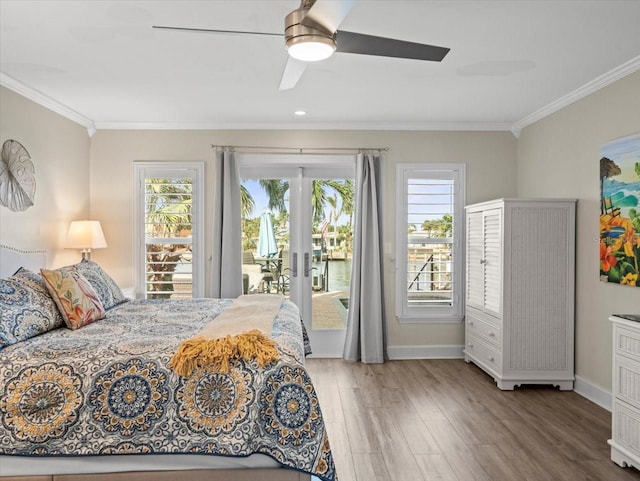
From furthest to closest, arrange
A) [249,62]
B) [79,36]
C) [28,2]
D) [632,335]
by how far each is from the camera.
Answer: [249,62] → [79,36] → [632,335] → [28,2]

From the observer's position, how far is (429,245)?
5.17m

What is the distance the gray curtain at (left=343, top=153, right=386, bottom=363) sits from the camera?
498 cm

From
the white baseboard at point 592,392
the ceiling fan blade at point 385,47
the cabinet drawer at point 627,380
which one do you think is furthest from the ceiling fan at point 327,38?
the white baseboard at point 592,392

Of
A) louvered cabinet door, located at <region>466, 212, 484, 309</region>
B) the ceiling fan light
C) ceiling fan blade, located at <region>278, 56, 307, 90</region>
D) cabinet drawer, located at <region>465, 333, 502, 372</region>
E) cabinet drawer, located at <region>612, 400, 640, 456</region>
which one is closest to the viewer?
the ceiling fan light

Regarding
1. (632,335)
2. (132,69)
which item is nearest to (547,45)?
(632,335)

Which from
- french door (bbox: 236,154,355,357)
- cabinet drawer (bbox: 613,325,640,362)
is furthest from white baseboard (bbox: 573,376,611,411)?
french door (bbox: 236,154,355,357)

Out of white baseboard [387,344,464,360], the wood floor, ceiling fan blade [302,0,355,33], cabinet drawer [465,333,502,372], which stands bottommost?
the wood floor

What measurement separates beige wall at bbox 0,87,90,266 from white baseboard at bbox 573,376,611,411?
16.2 ft

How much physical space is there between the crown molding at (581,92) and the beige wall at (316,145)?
296 millimetres

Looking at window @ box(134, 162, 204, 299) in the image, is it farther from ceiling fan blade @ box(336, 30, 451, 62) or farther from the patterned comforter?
ceiling fan blade @ box(336, 30, 451, 62)

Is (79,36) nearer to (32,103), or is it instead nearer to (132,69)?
(132,69)

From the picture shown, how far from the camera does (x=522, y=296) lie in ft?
13.4

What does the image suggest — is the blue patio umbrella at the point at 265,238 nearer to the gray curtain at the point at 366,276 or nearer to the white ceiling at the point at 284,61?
the gray curtain at the point at 366,276

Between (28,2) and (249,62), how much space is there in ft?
4.42
